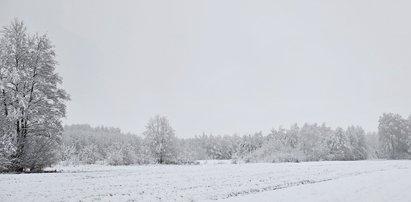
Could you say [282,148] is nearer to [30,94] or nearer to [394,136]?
[394,136]

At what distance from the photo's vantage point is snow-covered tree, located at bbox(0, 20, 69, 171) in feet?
86.5

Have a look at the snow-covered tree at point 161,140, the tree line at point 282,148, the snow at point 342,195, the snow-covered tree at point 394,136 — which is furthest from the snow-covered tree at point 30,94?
the snow-covered tree at point 394,136

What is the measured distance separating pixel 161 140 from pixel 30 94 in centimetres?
4979

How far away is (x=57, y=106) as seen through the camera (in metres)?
29.0

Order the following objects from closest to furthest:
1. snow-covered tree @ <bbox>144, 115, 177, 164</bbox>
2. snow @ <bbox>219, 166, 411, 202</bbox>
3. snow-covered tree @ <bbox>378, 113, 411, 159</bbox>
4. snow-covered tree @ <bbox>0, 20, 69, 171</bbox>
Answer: snow @ <bbox>219, 166, 411, 202</bbox>
snow-covered tree @ <bbox>0, 20, 69, 171</bbox>
snow-covered tree @ <bbox>144, 115, 177, 164</bbox>
snow-covered tree @ <bbox>378, 113, 411, 159</bbox>

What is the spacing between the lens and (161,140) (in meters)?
76.3

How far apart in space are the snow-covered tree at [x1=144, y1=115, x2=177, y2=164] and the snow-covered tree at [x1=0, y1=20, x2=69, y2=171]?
4597 cm

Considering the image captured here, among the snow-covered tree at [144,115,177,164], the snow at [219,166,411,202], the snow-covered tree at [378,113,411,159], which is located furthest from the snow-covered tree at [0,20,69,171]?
the snow-covered tree at [378,113,411,159]

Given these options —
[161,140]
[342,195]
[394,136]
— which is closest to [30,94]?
[342,195]

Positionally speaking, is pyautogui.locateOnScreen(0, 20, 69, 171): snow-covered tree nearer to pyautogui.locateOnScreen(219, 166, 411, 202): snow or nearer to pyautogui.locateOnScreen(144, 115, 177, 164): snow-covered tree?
pyautogui.locateOnScreen(219, 166, 411, 202): snow

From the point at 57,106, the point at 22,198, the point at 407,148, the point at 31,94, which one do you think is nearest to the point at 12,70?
the point at 31,94

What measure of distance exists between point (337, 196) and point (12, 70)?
26.8m

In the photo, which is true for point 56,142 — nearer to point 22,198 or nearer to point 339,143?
point 22,198

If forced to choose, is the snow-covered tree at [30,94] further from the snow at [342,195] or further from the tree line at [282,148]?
the tree line at [282,148]
